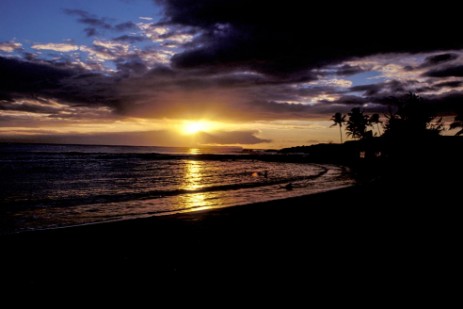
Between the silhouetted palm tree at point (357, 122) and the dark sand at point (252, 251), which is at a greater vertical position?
the silhouetted palm tree at point (357, 122)

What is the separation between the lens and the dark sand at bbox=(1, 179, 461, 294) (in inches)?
207

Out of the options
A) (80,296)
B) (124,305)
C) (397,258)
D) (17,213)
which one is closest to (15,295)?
(80,296)

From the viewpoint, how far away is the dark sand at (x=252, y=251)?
5.25m

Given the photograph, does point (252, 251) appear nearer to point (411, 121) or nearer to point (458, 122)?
point (411, 121)

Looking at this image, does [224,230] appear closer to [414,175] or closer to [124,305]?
[124,305]

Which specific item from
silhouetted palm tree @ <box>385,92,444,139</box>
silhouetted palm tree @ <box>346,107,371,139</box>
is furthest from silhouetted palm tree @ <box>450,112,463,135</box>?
silhouetted palm tree @ <box>346,107,371,139</box>

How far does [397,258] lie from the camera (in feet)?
19.6

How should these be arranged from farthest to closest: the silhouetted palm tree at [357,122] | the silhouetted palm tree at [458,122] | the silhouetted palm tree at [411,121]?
the silhouetted palm tree at [357,122] < the silhouetted palm tree at [458,122] < the silhouetted palm tree at [411,121]

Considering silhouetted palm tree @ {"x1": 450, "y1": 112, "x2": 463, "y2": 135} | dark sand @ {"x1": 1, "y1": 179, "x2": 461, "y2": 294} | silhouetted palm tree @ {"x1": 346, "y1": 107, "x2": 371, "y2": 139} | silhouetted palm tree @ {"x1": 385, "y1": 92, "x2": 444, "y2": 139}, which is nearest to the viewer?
dark sand @ {"x1": 1, "y1": 179, "x2": 461, "y2": 294}

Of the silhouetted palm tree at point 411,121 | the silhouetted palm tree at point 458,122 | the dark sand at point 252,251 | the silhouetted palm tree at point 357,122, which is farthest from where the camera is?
the silhouetted palm tree at point 357,122

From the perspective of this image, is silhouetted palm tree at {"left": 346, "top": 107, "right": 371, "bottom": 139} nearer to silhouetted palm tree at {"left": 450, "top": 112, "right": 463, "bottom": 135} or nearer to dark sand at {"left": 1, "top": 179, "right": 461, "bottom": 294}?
silhouetted palm tree at {"left": 450, "top": 112, "right": 463, "bottom": 135}

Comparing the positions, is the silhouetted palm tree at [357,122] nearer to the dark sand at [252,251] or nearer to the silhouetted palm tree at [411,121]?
the silhouetted palm tree at [411,121]

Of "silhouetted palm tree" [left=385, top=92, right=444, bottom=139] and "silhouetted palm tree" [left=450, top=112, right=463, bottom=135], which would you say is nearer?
"silhouetted palm tree" [left=385, top=92, right=444, bottom=139]

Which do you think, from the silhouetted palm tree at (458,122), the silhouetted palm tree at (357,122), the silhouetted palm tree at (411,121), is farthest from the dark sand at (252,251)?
the silhouetted palm tree at (357,122)
